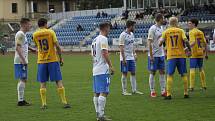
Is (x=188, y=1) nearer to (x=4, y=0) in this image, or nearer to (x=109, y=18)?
(x=109, y=18)

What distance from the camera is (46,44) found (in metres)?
13.2

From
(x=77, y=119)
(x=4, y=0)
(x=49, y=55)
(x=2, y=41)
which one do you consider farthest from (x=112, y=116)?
(x=4, y=0)

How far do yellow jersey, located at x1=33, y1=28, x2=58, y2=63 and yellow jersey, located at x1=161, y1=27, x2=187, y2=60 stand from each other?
320 cm

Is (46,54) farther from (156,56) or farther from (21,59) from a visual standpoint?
(156,56)

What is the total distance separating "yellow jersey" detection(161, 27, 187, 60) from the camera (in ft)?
47.1

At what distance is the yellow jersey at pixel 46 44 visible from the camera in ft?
43.1

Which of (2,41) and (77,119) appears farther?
(2,41)

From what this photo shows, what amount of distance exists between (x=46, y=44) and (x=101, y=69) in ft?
A: 7.58

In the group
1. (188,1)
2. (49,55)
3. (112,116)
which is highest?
(188,1)

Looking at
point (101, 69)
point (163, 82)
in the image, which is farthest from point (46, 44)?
point (163, 82)

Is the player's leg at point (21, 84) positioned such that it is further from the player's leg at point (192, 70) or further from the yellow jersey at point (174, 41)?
the player's leg at point (192, 70)

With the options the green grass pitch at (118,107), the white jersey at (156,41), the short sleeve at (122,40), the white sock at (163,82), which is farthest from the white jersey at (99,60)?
the short sleeve at (122,40)

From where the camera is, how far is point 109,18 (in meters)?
64.1

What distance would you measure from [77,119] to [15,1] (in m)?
73.6
